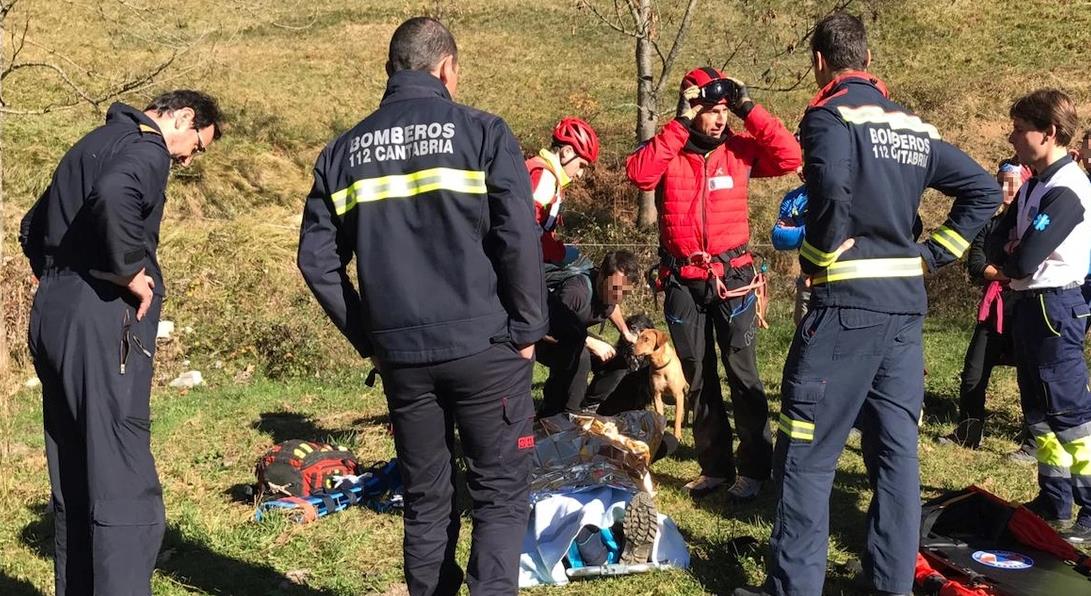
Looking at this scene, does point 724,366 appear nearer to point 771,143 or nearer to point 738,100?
point 771,143

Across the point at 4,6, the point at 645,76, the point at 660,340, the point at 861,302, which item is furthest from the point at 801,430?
the point at 645,76

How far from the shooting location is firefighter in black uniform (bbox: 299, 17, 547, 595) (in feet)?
10.4

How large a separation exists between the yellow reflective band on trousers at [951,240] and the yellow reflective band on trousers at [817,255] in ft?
1.78

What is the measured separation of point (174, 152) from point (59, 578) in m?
1.66

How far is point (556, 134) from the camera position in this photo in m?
5.32

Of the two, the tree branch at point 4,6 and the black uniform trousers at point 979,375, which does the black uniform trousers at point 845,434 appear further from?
the tree branch at point 4,6

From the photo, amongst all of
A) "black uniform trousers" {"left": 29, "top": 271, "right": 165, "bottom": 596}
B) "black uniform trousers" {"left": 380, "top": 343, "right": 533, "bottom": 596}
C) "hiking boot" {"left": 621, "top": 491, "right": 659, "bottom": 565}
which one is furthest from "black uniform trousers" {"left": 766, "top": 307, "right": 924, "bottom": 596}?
"black uniform trousers" {"left": 29, "top": 271, "right": 165, "bottom": 596}

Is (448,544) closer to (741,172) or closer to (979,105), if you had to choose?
(741,172)

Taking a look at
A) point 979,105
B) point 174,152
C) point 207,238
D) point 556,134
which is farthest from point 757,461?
point 979,105

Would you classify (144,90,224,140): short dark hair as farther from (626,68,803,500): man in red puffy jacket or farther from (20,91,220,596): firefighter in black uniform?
(626,68,803,500): man in red puffy jacket

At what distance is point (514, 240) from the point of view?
10.5ft

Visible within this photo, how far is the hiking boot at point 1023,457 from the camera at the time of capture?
598 centimetres

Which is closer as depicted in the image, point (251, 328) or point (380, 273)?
point (380, 273)

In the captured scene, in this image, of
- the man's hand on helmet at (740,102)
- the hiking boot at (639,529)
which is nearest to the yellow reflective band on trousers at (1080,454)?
the hiking boot at (639,529)
